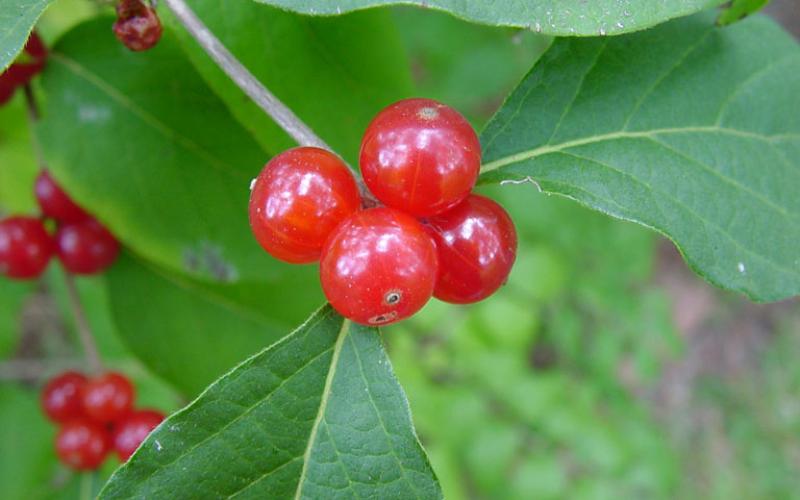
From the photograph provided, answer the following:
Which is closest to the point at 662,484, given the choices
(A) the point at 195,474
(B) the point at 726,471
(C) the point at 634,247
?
(C) the point at 634,247

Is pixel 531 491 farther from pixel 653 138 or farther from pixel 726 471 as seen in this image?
pixel 653 138

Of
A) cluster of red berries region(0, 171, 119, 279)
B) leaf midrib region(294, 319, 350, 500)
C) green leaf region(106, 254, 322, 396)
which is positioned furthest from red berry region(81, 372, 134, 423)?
leaf midrib region(294, 319, 350, 500)

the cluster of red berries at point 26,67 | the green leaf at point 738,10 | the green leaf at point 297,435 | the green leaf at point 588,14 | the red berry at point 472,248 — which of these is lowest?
the green leaf at point 297,435

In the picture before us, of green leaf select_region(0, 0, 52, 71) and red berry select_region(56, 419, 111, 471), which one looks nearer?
green leaf select_region(0, 0, 52, 71)

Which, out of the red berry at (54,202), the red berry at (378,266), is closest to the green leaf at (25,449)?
the red berry at (54,202)

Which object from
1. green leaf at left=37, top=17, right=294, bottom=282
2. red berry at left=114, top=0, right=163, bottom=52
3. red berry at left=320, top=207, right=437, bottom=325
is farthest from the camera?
green leaf at left=37, top=17, right=294, bottom=282

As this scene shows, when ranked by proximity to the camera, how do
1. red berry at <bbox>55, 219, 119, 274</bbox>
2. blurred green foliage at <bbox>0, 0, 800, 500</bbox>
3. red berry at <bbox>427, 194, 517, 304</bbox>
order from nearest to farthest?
red berry at <bbox>427, 194, 517, 304</bbox> < red berry at <bbox>55, 219, 119, 274</bbox> < blurred green foliage at <bbox>0, 0, 800, 500</bbox>

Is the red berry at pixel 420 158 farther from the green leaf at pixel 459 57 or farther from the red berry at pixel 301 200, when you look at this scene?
the green leaf at pixel 459 57

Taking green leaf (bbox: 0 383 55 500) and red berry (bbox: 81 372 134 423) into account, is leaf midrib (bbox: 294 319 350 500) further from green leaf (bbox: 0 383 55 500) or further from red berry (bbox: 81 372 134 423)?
green leaf (bbox: 0 383 55 500)
